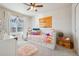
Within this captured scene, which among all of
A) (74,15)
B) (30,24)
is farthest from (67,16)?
(30,24)

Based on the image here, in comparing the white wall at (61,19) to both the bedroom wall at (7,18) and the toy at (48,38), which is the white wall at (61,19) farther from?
the toy at (48,38)

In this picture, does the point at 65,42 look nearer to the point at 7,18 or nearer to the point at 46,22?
the point at 46,22

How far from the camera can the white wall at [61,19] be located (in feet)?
6.17

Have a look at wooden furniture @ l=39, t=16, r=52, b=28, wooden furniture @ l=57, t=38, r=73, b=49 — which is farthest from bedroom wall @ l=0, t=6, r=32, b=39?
wooden furniture @ l=57, t=38, r=73, b=49

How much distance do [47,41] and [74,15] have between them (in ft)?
2.64

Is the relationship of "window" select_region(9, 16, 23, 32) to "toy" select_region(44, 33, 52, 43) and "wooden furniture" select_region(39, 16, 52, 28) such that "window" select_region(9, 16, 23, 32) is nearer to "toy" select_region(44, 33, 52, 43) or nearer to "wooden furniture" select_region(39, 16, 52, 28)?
"wooden furniture" select_region(39, 16, 52, 28)

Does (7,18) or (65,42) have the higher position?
(7,18)

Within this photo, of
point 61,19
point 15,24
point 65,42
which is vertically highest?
point 61,19

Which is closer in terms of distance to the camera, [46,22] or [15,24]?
[15,24]

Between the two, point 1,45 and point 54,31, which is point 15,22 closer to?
point 1,45

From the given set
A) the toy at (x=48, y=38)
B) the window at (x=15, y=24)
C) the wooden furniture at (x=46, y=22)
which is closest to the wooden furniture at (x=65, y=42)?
the toy at (x=48, y=38)

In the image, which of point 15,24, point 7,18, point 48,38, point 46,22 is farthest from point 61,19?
point 7,18

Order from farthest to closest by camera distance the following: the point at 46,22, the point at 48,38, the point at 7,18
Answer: the point at 48,38 → the point at 46,22 → the point at 7,18

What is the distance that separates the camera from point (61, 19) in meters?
1.94
